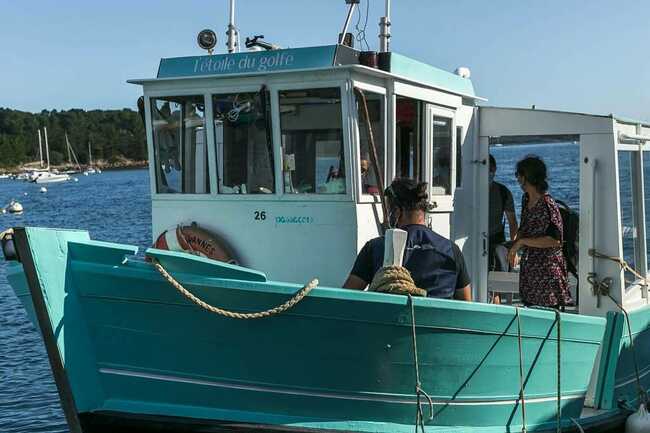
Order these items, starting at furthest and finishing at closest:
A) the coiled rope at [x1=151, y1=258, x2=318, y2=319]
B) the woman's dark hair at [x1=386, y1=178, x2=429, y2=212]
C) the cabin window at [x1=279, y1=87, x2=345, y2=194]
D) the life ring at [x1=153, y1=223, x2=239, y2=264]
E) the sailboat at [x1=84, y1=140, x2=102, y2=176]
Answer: the sailboat at [x1=84, y1=140, x2=102, y2=176] < the life ring at [x1=153, y1=223, x2=239, y2=264] < the cabin window at [x1=279, y1=87, x2=345, y2=194] < the woman's dark hair at [x1=386, y1=178, x2=429, y2=212] < the coiled rope at [x1=151, y1=258, x2=318, y2=319]

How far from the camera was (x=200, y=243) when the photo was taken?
7.09 m

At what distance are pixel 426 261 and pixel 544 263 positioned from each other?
1.64 meters

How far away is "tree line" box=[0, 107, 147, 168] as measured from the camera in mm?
138750

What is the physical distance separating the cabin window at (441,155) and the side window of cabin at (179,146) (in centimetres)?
214

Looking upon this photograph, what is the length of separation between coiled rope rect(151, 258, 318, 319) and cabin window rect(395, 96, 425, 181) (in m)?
2.51

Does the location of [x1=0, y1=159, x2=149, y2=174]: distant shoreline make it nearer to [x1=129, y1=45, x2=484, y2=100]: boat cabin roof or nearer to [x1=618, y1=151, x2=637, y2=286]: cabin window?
[x1=129, y1=45, x2=484, y2=100]: boat cabin roof

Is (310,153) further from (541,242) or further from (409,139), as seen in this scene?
(541,242)

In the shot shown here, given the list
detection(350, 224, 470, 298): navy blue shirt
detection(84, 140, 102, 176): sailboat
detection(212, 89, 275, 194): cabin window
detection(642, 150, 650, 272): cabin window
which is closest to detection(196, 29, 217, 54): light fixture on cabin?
detection(212, 89, 275, 194): cabin window

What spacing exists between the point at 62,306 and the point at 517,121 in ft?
15.3

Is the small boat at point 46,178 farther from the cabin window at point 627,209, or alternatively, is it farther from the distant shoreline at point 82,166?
the cabin window at point 627,209

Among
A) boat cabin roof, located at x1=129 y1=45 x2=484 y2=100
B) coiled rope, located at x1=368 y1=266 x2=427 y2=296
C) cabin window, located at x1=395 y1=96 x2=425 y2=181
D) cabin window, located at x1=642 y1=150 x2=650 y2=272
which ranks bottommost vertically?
coiled rope, located at x1=368 y1=266 x2=427 y2=296

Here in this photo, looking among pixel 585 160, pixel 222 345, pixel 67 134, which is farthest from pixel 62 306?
pixel 67 134

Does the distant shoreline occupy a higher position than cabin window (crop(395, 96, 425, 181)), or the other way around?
the distant shoreline

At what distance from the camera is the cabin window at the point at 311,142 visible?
265 inches
